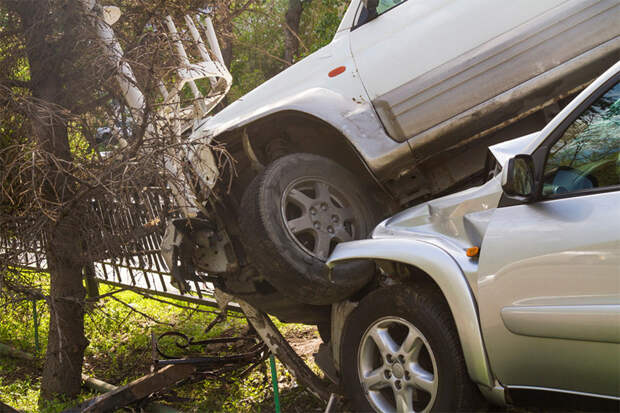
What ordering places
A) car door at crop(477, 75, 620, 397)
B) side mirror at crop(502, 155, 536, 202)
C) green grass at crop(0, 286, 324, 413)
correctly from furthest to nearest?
green grass at crop(0, 286, 324, 413) < side mirror at crop(502, 155, 536, 202) < car door at crop(477, 75, 620, 397)

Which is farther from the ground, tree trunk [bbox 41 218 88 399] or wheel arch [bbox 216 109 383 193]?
wheel arch [bbox 216 109 383 193]

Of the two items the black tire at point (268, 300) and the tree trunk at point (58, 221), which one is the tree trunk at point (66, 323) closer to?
the tree trunk at point (58, 221)

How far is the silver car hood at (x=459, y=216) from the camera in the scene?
9.41ft

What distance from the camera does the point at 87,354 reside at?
280 inches

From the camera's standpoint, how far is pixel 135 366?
6.50 metres

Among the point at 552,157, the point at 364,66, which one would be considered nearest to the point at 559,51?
the point at 364,66

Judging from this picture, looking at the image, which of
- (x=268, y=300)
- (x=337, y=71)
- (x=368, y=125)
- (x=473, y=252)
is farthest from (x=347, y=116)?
(x=473, y=252)

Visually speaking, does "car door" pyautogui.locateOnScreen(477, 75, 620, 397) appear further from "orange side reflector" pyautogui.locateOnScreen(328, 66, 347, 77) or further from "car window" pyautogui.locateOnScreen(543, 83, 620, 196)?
"orange side reflector" pyautogui.locateOnScreen(328, 66, 347, 77)

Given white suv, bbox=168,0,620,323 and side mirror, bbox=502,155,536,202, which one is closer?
Answer: side mirror, bbox=502,155,536,202

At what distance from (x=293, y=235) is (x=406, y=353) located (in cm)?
130

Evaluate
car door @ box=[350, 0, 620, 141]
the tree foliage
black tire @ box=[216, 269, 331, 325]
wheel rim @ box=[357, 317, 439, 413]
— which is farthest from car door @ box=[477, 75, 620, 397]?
the tree foliage

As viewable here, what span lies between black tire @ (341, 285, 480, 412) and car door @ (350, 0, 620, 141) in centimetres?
144

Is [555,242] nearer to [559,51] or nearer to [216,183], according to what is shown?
[559,51]

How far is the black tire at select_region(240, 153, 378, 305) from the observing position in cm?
389
